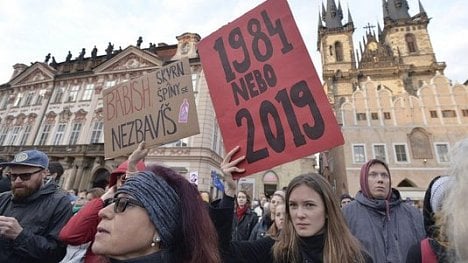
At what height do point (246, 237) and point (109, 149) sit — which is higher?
point (109, 149)

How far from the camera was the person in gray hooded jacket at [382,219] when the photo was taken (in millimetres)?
2697

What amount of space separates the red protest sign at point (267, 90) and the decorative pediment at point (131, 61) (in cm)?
2148

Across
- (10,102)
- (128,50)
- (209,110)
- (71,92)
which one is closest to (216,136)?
(209,110)

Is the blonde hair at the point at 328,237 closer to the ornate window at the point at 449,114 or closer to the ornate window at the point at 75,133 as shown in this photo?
the ornate window at the point at 75,133

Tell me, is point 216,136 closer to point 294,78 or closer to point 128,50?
point 128,50

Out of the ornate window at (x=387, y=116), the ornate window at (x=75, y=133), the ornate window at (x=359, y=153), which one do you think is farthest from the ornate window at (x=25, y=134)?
the ornate window at (x=387, y=116)

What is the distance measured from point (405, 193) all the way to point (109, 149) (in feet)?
77.6

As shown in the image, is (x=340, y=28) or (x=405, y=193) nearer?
(x=405, y=193)

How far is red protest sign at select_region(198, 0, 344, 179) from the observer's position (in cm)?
195

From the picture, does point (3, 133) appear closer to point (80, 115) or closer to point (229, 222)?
point (80, 115)

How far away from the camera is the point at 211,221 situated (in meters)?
1.62

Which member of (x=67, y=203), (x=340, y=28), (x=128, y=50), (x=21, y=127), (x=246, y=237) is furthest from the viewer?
(x=340, y=28)

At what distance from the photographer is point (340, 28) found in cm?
5147

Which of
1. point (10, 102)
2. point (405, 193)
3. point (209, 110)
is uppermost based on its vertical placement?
point (10, 102)
